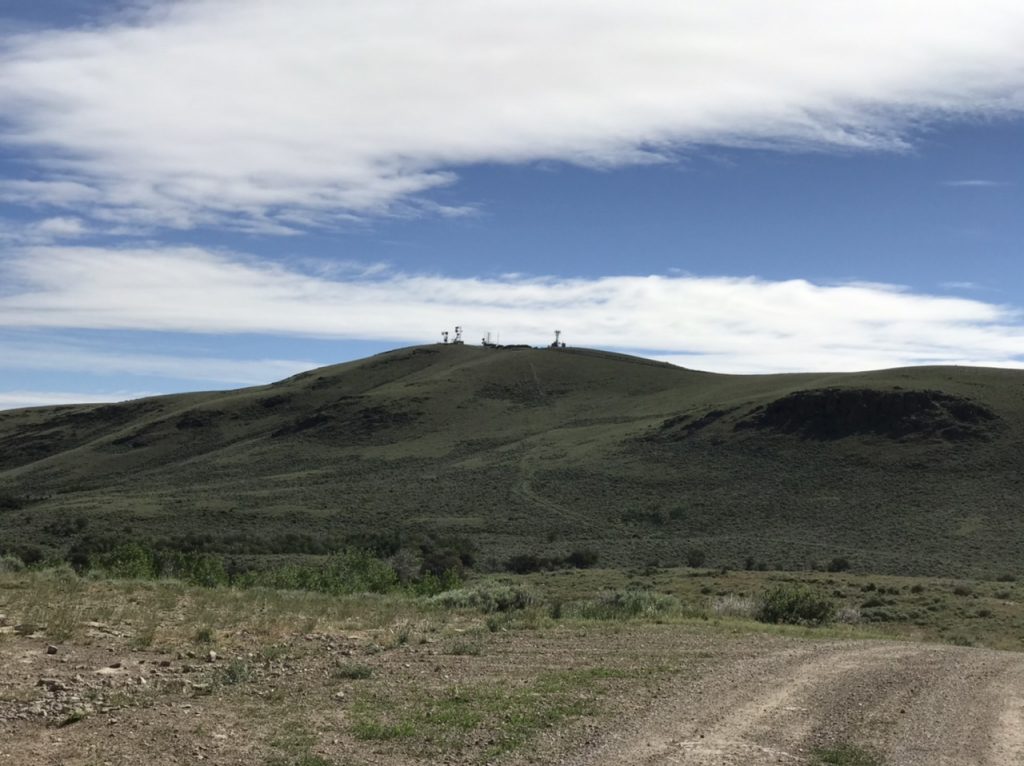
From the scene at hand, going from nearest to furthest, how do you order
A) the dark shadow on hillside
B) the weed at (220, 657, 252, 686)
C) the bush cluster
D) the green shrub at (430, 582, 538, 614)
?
1. the weed at (220, 657, 252, 686)
2. the green shrub at (430, 582, 538, 614)
3. the bush cluster
4. the dark shadow on hillside

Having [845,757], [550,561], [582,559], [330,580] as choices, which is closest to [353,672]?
[845,757]

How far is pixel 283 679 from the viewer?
11.4 metres

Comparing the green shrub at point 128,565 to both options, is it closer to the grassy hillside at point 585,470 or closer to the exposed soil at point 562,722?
the exposed soil at point 562,722

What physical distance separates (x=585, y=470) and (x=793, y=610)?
51648mm

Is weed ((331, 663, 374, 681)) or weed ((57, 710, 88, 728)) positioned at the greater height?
weed ((57, 710, 88, 728))

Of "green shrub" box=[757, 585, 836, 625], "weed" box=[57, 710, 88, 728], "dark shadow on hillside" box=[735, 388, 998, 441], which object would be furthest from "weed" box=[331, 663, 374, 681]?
"dark shadow on hillside" box=[735, 388, 998, 441]

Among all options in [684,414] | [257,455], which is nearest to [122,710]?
[684,414]

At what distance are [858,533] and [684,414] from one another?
31446 millimetres

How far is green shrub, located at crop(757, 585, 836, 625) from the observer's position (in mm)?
21734

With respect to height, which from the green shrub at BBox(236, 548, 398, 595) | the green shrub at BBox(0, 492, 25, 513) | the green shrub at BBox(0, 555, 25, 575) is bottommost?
the green shrub at BBox(0, 492, 25, 513)

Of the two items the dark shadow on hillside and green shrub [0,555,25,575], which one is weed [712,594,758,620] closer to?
green shrub [0,555,25,575]

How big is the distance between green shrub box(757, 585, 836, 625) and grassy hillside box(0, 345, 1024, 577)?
76.9 feet

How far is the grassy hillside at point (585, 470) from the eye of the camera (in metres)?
52.8

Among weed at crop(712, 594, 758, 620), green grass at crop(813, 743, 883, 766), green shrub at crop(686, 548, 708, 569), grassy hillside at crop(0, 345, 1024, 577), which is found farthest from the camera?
grassy hillside at crop(0, 345, 1024, 577)
